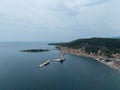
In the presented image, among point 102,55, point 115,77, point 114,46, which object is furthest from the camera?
point 114,46

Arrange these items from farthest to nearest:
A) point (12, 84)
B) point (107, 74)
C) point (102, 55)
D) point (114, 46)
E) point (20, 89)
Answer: point (114, 46), point (102, 55), point (107, 74), point (12, 84), point (20, 89)

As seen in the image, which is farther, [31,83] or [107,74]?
[107,74]

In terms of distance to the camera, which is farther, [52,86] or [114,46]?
[114,46]

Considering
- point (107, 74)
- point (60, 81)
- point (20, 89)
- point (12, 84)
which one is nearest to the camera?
point (20, 89)

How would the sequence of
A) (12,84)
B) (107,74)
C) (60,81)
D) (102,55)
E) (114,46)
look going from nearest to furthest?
(12,84) → (60,81) → (107,74) → (102,55) → (114,46)

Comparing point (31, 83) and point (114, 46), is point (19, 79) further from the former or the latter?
point (114, 46)

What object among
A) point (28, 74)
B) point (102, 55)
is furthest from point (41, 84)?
point (102, 55)

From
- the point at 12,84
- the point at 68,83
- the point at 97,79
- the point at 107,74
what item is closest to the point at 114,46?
the point at 107,74

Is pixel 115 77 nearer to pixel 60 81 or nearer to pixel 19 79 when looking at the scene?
pixel 60 81

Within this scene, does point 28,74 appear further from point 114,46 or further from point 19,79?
point 114,46
